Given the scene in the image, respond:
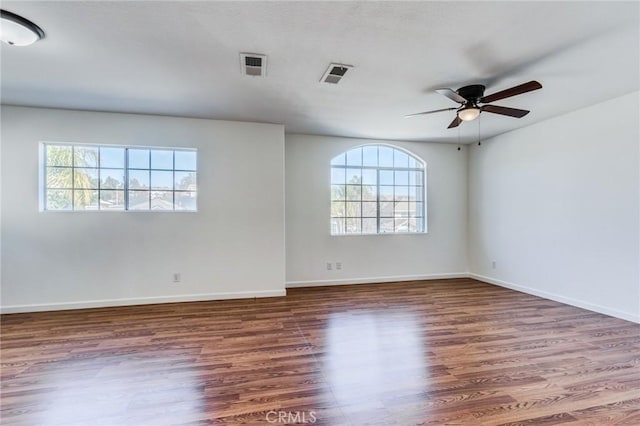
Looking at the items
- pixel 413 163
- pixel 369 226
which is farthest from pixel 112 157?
pixel 413 163

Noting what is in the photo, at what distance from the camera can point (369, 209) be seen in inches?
229

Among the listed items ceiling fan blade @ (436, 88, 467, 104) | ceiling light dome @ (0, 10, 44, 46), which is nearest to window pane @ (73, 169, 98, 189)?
ceiling light dome @ (0, 10, 44, 46)

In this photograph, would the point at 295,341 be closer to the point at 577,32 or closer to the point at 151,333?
the point at 151,333

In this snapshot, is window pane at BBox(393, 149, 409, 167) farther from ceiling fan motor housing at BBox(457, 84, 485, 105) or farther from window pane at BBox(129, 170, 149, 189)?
window pane at BBox(129, 170, 149, 189)

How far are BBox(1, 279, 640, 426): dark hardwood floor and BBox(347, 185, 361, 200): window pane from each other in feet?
7.42

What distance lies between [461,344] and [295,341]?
1.59 metres

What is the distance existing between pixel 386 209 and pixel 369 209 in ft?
1.16

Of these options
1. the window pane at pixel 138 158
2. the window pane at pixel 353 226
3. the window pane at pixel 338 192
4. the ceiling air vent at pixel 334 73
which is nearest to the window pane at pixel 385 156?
the window pane at pixel 338 192

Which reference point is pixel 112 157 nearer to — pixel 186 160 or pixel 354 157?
pixel 186 160

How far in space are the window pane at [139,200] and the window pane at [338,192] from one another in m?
2.97

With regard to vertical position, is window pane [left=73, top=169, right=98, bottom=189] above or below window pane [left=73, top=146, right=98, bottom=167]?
below

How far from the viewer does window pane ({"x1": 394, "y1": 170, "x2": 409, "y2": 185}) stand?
5.98 metres

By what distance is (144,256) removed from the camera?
4258mm

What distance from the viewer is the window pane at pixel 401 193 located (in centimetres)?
599
